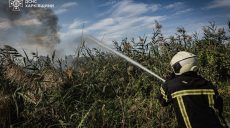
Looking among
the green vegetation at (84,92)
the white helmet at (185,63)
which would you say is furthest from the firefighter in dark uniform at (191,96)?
the green vegetation at (84,92)

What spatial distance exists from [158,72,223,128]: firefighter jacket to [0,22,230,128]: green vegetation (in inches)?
68.1

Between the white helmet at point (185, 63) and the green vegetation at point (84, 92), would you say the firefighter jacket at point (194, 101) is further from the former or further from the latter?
the green vegetation at point (84, 92)

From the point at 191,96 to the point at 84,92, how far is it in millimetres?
2725

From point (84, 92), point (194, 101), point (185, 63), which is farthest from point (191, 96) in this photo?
point (84, 92)

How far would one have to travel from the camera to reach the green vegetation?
5570mm

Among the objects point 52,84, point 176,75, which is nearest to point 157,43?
point 52,84

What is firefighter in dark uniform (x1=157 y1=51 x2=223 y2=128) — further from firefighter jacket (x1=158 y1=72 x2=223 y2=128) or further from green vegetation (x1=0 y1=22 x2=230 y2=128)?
green vegetation (x1=0 y1=22 x2=230 y2=128)

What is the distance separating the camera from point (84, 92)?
21.0 ft

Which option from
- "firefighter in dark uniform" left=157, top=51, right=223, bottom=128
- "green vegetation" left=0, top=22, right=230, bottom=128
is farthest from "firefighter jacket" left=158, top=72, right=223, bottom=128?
"green vegetation" left=0, top=22, right=230, bottom=128

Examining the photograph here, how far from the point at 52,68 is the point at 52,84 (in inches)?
24.7

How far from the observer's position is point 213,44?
10.9 metres

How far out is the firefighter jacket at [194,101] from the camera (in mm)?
4066

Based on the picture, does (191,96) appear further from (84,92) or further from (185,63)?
(84,92)

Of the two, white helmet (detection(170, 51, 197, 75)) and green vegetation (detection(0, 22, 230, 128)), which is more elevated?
white helmet (detection(170, 51, 197, 75))
